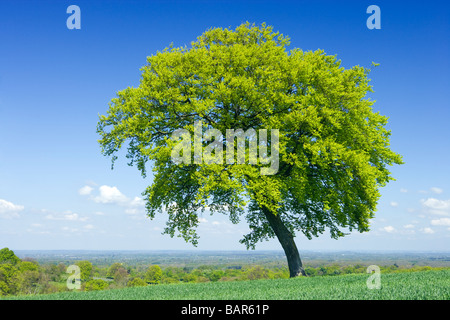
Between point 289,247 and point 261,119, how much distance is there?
30.3 feet

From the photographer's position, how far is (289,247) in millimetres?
24422

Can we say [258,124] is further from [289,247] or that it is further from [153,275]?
[153,275]

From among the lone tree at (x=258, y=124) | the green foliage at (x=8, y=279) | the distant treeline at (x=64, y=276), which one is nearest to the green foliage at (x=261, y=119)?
the lone tree at (x=258, y=124)

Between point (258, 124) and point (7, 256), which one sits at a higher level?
point (258, 124)

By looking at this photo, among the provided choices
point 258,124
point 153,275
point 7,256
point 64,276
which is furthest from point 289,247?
point 7,256

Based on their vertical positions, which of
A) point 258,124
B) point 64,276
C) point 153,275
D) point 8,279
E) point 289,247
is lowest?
point 153,275

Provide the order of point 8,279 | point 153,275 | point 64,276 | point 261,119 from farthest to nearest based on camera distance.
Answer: point 153,275 < point 8,279 < point 64,276 < point 261,119

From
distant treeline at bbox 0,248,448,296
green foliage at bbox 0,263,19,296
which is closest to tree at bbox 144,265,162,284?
distant treeline at bbox 0,248,448,296

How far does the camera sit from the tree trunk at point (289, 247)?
79.0 ft

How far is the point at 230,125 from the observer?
901 inches

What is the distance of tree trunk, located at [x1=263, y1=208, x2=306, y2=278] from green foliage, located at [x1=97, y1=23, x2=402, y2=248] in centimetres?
218
